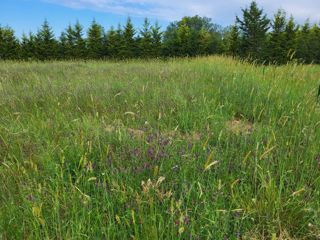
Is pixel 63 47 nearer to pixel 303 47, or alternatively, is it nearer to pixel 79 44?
pixel 79 44

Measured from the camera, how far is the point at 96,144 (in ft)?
9.45

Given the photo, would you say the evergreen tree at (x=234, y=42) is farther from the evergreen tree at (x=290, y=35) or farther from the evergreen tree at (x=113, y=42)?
the evergreen tree at (x=113, y=42)

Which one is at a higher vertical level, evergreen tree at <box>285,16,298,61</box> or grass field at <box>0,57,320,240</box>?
evergreen tree at <box>285,16,298,61</box>

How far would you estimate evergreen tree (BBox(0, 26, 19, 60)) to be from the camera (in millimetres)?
22683

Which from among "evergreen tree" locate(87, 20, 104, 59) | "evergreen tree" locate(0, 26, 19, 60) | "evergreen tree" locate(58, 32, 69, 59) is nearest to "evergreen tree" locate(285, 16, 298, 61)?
"evergreen tree" locate(87, 20, 104, 59)

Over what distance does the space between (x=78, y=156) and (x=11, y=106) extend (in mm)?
2404

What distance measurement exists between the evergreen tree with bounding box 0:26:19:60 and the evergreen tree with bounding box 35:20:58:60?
1568 millimetres

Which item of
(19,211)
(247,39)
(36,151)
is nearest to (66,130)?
(36,151)

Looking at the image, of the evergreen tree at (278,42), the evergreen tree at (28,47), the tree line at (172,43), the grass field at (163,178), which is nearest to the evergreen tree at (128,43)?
the tree line at (172,43)

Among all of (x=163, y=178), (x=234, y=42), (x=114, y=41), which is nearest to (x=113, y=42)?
(x=114, y=41)

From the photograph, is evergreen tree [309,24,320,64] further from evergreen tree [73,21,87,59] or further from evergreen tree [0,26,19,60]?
evergreen tree [0,26,19,60]

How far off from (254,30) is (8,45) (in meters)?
20.9

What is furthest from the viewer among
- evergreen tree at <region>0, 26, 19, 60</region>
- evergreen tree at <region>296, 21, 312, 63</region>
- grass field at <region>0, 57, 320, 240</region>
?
A: evergreen tree at <region>296, 21, 312, 63</region>

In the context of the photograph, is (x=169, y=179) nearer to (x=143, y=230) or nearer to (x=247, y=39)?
(x=143, y=230)
